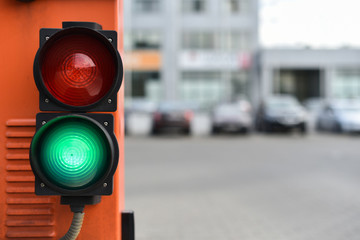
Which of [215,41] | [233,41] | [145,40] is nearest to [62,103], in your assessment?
[145,40]

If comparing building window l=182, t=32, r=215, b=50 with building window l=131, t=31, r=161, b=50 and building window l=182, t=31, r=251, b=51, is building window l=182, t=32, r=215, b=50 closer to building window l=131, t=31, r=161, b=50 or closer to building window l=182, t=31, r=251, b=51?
building window l=182, t=31, r=251, b=51

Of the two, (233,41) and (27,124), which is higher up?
(233,41)

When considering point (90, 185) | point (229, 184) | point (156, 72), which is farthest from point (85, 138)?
point (156, 72)

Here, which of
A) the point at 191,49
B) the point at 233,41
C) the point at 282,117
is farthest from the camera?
→ the point at 233,41

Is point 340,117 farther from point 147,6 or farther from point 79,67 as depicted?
point 147,6

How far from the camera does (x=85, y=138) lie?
144 centimetres

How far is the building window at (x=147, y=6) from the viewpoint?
37812 millimetres

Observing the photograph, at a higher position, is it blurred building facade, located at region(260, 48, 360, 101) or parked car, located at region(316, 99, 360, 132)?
blurred building facade, located at region(260, 48, 360, 101)

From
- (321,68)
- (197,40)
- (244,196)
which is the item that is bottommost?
(244,196)

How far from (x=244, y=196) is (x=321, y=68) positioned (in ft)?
111

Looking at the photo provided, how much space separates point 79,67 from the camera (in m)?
1.47

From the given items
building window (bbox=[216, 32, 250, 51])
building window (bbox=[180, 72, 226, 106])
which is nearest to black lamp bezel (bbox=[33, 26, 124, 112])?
building window (bbox=[180, 72, 226, 106])

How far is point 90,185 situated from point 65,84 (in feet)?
1.22

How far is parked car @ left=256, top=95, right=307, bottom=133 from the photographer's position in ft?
60.3
